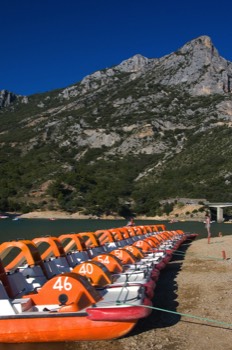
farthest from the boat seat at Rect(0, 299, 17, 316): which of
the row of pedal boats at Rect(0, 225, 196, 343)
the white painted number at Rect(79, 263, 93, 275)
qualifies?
the white painted number at Rect(79, 263, 93, 275)

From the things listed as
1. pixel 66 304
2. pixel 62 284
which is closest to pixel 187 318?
pixel 66 304

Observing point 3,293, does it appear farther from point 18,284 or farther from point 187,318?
point 187,318

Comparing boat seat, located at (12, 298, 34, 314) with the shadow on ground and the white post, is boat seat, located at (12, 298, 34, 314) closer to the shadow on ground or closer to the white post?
the shadow on ground

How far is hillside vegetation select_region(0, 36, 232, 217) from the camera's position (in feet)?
418

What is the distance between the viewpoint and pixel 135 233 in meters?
30.1

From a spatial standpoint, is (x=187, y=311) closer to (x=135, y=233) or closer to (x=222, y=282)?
(x=222, y=282)

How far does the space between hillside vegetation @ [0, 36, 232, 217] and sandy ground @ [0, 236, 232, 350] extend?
106 metres

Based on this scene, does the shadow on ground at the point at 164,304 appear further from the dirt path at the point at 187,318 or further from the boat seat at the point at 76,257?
the boat seat at the point at 76,257

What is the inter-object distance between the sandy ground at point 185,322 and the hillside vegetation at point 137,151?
106 metres

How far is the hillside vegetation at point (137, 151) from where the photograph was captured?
127 metres

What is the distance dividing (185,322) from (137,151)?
159 metres

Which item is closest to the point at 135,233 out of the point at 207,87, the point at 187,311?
the point at 187,311

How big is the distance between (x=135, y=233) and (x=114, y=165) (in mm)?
134471

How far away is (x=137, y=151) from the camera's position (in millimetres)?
169125
